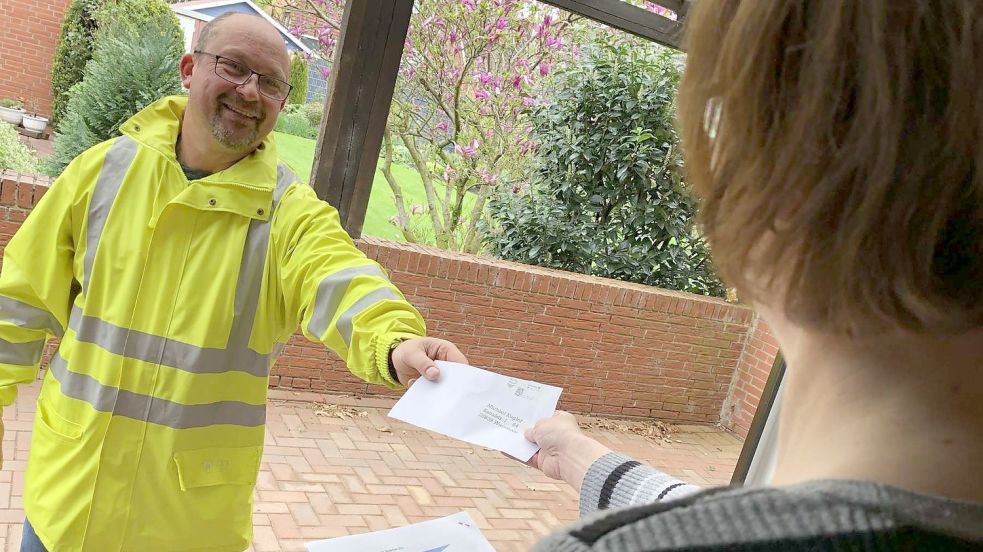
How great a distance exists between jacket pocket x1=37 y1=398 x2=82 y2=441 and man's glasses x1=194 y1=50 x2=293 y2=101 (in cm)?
85

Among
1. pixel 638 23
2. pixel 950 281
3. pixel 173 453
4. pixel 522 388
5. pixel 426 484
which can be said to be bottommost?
pixel 426 484

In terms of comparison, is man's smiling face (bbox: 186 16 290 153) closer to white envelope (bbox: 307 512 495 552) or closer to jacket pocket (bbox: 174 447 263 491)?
jacket pocket (bbox: 174 447 263 491)

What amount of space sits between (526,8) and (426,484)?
434 cm

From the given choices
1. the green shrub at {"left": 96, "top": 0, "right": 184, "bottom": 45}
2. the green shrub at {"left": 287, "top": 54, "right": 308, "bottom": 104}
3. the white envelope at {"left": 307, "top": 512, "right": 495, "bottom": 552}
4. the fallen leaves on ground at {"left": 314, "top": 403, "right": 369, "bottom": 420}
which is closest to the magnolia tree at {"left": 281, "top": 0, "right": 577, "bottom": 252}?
the green shrub at {"left": 287, "top": 54, "right": 308, "bottom": 104}

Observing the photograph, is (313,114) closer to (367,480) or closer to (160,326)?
(367,480)

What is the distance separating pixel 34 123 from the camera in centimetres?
916

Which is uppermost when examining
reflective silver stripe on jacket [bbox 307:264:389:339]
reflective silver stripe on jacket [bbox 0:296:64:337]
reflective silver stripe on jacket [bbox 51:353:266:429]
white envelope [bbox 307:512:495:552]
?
reflective silver stripe on jacket [bbox 307:264:389:339]

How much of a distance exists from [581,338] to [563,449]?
428cm

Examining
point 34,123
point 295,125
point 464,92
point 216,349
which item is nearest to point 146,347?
point 216,349

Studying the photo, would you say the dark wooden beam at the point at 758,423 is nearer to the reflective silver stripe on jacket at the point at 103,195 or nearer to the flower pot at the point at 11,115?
the reflective silver stripe on jacket at the point at 103,195

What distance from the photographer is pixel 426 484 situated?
4.04 metres

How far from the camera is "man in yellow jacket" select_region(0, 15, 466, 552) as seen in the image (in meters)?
1.59

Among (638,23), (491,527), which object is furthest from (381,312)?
(638,23)

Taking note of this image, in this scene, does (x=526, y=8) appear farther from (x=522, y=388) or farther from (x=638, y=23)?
(x=522, y=388)
